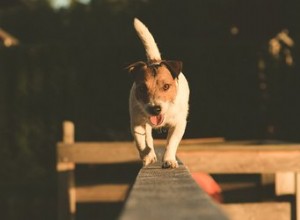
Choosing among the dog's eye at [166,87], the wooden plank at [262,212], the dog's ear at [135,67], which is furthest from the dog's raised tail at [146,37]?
the wooden plank at [262,212]

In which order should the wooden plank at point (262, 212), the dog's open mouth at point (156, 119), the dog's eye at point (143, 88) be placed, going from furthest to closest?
→ the wooden plank at point (262, 212) → the dog's eye at point (143, 88) → the dog's open mouth at point (156, 119)

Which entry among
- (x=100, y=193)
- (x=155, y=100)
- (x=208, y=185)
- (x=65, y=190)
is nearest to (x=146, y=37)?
(x=155, y=100)

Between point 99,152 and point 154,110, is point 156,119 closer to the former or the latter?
point 154,110

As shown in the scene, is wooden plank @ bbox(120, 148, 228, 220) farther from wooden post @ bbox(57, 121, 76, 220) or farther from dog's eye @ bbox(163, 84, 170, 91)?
wooden post @ bbox(57, 121, 76, 220)

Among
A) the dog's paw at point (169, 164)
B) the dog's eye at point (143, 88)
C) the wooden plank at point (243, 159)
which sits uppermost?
the dog's eye at point (143, 88)

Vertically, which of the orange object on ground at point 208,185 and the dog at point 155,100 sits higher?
the dog at point 155,100

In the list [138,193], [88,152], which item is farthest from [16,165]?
[138,193]

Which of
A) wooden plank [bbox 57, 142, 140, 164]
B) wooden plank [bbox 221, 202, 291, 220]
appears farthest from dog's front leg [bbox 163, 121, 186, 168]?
wooden plank [bbox 57, 142, 140, 164]

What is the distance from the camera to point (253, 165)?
19.8 ft

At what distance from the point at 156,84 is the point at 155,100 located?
0.19 meters

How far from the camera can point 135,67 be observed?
13.5 ft

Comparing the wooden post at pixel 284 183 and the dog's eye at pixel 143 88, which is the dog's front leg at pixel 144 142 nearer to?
the dog's eye at pixel 143 88

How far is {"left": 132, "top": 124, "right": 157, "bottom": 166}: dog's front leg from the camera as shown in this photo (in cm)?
405

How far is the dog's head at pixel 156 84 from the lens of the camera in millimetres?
3824
